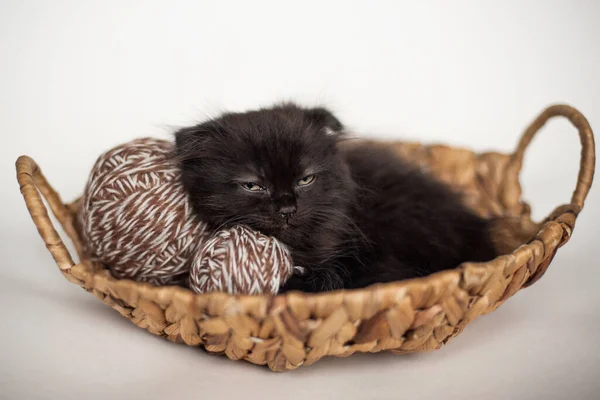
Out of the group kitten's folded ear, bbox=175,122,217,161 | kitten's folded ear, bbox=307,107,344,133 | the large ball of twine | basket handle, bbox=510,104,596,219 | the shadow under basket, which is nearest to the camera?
the shadow under basket

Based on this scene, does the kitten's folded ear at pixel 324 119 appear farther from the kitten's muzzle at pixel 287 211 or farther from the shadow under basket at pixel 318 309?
the shadow under basket at pixel 318 309

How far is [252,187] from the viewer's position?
58.3 inches

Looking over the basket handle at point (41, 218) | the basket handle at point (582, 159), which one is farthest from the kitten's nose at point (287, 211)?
the basket handle at point (582, 159)

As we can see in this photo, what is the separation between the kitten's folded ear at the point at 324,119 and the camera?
1632mm

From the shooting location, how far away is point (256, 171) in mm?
1455

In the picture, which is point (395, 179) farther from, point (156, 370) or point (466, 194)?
point (156, 370)

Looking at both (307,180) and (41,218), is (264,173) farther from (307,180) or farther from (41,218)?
(41,218)

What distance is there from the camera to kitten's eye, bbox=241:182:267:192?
4.83 feet

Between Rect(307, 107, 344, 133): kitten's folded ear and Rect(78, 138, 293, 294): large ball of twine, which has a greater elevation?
Rect(307, 107, 344, 133): kitten's folded ear

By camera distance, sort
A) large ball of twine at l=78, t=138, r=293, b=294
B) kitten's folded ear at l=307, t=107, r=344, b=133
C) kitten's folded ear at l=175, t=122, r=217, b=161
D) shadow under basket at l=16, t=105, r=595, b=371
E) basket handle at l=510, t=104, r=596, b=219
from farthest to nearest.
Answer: basket handle at l=510, t=104, r=596, b=219, kitten's folded ear at l=307, t=107, r=344, b=133, kitten's folded ear at l=175, t=122, r=217, b=161, large ball of twine at l=78, t=138, r=293, b=294, shadow under basket at l=16, t=105, r=595, b=371

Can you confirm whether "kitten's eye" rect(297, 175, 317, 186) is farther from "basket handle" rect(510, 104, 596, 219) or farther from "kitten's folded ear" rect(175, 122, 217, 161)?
"basket handle" rect(510, 104, 596, 219)

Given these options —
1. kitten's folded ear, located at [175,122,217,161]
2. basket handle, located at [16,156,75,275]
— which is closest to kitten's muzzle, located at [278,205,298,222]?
kitten's folded ear, located at [175,122,217,161]

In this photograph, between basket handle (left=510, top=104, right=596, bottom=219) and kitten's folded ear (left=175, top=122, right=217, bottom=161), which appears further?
basket handle (left=510, top=104, right=596, bottom=219)

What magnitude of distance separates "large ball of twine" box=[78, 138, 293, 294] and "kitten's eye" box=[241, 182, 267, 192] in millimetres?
113
